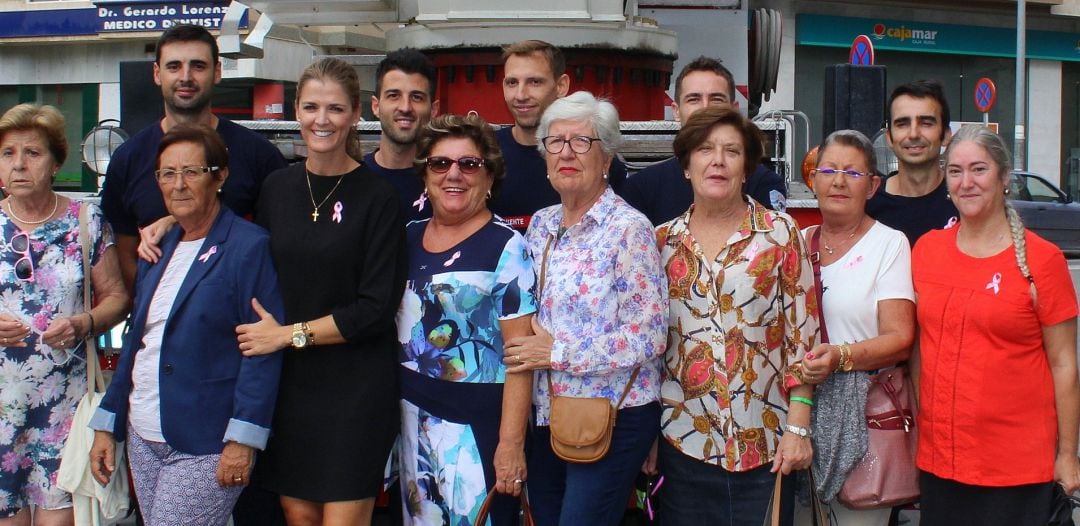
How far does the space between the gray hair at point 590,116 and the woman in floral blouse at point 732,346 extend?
0.73ft

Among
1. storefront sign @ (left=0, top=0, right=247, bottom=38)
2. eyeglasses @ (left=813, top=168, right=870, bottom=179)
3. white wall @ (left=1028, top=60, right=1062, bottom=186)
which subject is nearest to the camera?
eyeglasses @ (left=813, top=168, right=870, bottom=179)

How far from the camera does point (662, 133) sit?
514cm

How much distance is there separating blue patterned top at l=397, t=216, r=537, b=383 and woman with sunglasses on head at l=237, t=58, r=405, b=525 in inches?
4.9

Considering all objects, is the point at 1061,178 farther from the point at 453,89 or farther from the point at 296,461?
the point at 296,461

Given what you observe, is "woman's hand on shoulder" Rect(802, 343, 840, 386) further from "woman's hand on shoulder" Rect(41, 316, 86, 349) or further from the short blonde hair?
the short blonde hair

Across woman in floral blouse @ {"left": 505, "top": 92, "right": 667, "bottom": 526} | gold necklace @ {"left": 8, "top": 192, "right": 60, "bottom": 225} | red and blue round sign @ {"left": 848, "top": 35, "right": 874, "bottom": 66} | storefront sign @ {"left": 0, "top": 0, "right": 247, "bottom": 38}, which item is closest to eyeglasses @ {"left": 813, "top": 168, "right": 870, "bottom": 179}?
woman in floral blouse @ {"left": 505, "top": 92, "right": 667, "bottom": 526}

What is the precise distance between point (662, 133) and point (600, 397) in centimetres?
226

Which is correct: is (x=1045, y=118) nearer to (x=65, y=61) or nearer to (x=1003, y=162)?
(x=65, y=61)

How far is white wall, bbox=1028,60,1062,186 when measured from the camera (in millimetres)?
24172

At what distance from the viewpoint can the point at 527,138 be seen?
4.12 meters

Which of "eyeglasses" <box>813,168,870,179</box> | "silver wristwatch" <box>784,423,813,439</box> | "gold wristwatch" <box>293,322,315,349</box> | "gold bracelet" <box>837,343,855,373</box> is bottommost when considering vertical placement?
"silver wristwatch" <box>784,423,813,439</box>

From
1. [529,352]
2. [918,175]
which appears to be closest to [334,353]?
[529,352]

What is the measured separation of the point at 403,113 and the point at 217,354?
3.94ft

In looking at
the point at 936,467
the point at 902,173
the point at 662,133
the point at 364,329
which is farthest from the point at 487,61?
the point at 936,467
